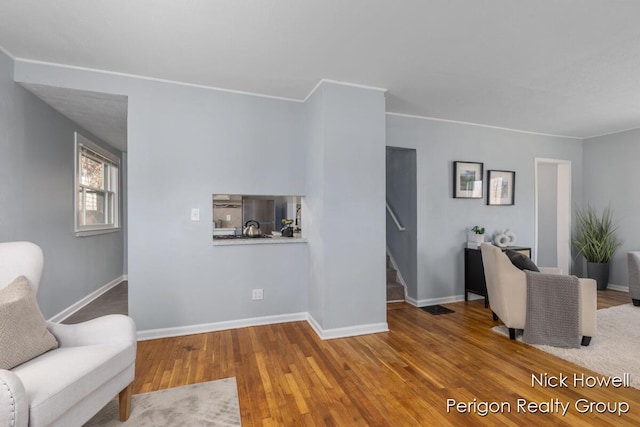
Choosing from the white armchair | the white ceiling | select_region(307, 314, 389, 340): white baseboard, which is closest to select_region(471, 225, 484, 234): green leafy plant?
the white ceiling

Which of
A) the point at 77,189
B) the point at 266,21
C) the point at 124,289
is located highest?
the point at 266,21

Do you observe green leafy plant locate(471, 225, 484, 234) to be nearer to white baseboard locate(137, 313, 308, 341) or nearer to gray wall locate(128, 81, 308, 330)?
gray wall locate(128, 81, 308, 330)

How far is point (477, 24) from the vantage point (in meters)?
2.09

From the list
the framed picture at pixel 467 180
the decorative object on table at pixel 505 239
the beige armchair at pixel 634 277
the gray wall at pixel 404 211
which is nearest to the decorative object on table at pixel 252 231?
the gray wall at pixel 404 211

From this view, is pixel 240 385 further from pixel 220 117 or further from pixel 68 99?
pixel 68 99

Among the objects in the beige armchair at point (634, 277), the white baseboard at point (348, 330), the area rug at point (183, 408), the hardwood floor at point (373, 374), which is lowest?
the hardwood floor at point (373, 374)

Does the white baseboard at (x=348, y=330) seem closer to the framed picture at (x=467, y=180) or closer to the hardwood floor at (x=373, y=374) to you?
the hardwood floor at (x=373, y=374)

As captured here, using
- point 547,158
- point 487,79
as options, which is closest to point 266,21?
point 487,79

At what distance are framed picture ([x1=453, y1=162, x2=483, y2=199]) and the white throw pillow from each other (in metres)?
4.26

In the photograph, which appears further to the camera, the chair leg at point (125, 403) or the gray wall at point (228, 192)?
the gray wall at point (228, 192)

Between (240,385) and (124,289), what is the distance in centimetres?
365

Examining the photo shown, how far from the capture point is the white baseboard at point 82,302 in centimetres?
335

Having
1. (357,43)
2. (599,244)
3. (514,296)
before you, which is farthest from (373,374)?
(599,244)

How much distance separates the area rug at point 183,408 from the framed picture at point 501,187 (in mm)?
4091
